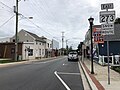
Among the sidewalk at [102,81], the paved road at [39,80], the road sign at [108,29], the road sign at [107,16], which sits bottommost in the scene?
the paved road at [39,80]

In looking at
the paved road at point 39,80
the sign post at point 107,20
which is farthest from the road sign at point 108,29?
the paved road at point 39,80

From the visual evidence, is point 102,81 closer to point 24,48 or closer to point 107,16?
point 107,16

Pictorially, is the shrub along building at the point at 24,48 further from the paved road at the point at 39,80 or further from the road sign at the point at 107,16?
the road sign at the point at 107,16

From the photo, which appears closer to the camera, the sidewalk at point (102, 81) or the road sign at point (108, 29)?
the sidewalk at point (102, 81)

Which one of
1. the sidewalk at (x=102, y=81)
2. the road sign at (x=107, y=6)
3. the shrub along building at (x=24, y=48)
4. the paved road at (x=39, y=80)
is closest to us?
the sidewalk at (x=102, y=81)

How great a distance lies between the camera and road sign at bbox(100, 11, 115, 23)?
12175 mm

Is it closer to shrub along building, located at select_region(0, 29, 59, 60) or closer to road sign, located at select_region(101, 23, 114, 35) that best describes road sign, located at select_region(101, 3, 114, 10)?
road sign, located at select_region(101, 23, 114, 35)

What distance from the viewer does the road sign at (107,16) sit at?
12.2m

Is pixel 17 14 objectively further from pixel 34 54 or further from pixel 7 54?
pixel 34 54

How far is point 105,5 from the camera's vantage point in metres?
12.4

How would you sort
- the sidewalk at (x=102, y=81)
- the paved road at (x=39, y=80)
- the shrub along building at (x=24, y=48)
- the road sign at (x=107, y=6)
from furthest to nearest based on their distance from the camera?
the shrub along building at (x=24, y=48) < the road sign at (x=107, y=6) < the paved road at (x=39, y=80) < the sidewalk at (x=102, y=81)

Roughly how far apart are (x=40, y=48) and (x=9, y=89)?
220 ft

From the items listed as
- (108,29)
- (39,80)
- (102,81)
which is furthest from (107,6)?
(39,80)

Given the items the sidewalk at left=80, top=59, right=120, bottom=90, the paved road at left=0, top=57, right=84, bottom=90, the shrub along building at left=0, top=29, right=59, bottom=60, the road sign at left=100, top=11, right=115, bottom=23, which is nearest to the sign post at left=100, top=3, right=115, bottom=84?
the road sign at left=100, top=11, right=115, bottom=23
